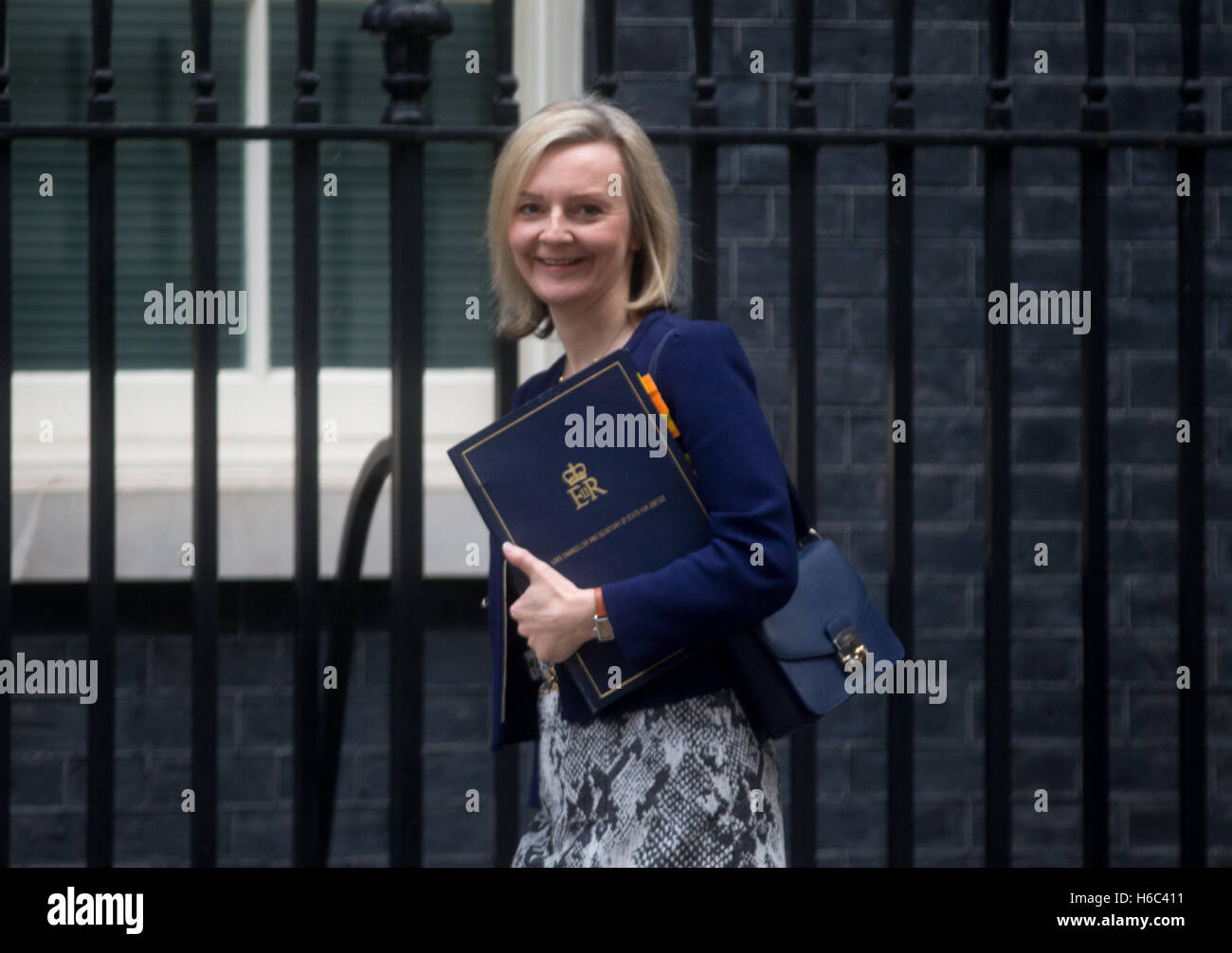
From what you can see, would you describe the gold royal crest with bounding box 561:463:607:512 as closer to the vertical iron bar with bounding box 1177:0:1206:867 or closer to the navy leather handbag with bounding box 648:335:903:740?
the navy leather handbag with bounding box 648:335:903:740

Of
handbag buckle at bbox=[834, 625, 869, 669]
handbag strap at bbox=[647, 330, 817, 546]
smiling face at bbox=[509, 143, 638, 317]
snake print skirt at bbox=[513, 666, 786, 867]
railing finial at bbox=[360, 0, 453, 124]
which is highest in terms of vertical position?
railing finial at bbox=[360, 0, 453, 124]

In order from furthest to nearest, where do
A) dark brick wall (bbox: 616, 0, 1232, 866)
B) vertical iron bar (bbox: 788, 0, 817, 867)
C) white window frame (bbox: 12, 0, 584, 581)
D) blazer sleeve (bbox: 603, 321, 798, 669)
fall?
dark brick wall (bbox: 616, 0, 1232, 866)
white window frame (bbox: 12, 0, 584, 581)
vertical iron bar (bbox: 788, 0, 817, 867)
blazer sleeve (bbox: 603, 321, 798, 669)

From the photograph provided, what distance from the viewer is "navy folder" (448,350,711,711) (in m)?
2.17

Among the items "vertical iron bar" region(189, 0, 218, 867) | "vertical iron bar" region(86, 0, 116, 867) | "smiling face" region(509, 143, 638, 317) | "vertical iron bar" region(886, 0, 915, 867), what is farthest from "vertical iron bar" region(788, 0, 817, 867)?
"vertical iron bar" region(86, 0, 116, 867)

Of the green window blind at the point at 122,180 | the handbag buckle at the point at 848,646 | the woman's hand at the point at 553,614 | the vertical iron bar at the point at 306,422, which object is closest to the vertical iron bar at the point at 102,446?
the vertical iron bar at the point at 306,422

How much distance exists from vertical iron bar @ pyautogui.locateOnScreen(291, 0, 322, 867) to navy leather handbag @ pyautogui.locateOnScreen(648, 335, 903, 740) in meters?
0.79

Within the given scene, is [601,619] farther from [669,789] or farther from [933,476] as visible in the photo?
[933,476]

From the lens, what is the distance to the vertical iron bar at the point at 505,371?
272 centimetres

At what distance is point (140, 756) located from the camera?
4496mm

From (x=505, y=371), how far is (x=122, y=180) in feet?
7.65

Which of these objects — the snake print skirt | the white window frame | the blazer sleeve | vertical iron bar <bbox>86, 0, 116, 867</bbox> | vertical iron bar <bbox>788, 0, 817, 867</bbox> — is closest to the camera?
the blazer sleeve

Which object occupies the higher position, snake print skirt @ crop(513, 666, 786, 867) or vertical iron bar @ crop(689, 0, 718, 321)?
vertical iron bar @ crop(689, 0, 718, 321)

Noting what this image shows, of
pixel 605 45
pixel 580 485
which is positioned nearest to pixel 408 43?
pixel 605 45
